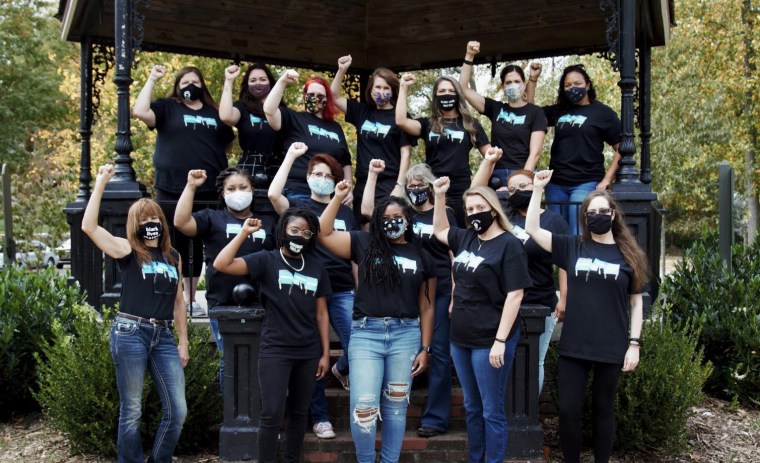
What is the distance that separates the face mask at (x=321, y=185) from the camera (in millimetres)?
5562

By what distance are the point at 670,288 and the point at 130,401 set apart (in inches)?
220

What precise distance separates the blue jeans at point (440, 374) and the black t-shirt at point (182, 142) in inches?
98.4

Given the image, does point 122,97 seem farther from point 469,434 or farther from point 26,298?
point 469,434

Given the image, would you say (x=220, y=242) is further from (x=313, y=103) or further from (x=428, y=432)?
(x=428, y=432)

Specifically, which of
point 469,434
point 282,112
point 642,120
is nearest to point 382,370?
point 469,434

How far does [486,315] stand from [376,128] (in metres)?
2.43

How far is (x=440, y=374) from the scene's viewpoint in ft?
18.4

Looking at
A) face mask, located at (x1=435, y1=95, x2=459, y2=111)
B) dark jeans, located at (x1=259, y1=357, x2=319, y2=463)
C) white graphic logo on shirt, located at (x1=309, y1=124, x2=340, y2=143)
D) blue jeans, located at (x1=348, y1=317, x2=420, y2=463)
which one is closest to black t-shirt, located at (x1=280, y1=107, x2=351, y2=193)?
white graphic logo on shirt, located at (x1=309, y1=124, x2=340, y2=143)

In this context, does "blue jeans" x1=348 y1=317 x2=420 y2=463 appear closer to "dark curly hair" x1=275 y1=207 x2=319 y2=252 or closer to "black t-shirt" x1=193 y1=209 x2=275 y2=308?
"dark curly hair" x1=275 y1=207 x2=319 y2=252

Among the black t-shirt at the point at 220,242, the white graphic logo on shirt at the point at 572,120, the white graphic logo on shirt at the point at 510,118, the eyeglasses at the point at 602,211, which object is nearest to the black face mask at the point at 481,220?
the eyeglasses at the point at 602,211

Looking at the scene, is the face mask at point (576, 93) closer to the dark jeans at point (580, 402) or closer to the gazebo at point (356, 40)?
the gazebo at point (356, 40)

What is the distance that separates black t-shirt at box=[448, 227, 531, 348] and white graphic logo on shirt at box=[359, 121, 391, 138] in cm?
Result: 204

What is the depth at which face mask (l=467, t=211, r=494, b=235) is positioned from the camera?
196 inches

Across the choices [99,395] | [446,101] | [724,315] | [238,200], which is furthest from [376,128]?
[724,315]
